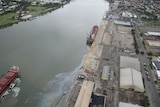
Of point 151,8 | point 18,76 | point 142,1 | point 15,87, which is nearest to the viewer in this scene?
point 15,87

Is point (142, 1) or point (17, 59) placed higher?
point (142, 1)

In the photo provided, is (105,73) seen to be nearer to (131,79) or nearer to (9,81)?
(131,79)

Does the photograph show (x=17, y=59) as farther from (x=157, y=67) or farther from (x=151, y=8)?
(x=151, y=8)

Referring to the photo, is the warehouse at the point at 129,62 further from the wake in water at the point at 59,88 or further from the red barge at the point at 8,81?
the red barge at the point at 8,81

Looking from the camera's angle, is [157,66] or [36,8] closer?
[157,66]

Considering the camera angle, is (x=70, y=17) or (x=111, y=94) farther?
(x=70, y=17)

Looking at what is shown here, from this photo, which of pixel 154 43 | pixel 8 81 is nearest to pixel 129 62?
pixel 154 43

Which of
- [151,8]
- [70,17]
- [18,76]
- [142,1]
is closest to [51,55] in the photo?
[18,76]

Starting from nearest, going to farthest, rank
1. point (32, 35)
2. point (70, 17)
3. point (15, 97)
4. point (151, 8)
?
1. point (15, 97)
2. point (32, 35)
3. point (70, 17)
4. point (151, 8)

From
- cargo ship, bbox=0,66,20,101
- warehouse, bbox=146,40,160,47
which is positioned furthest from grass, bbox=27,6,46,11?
cargo ship, bbox=0,66,20,101
